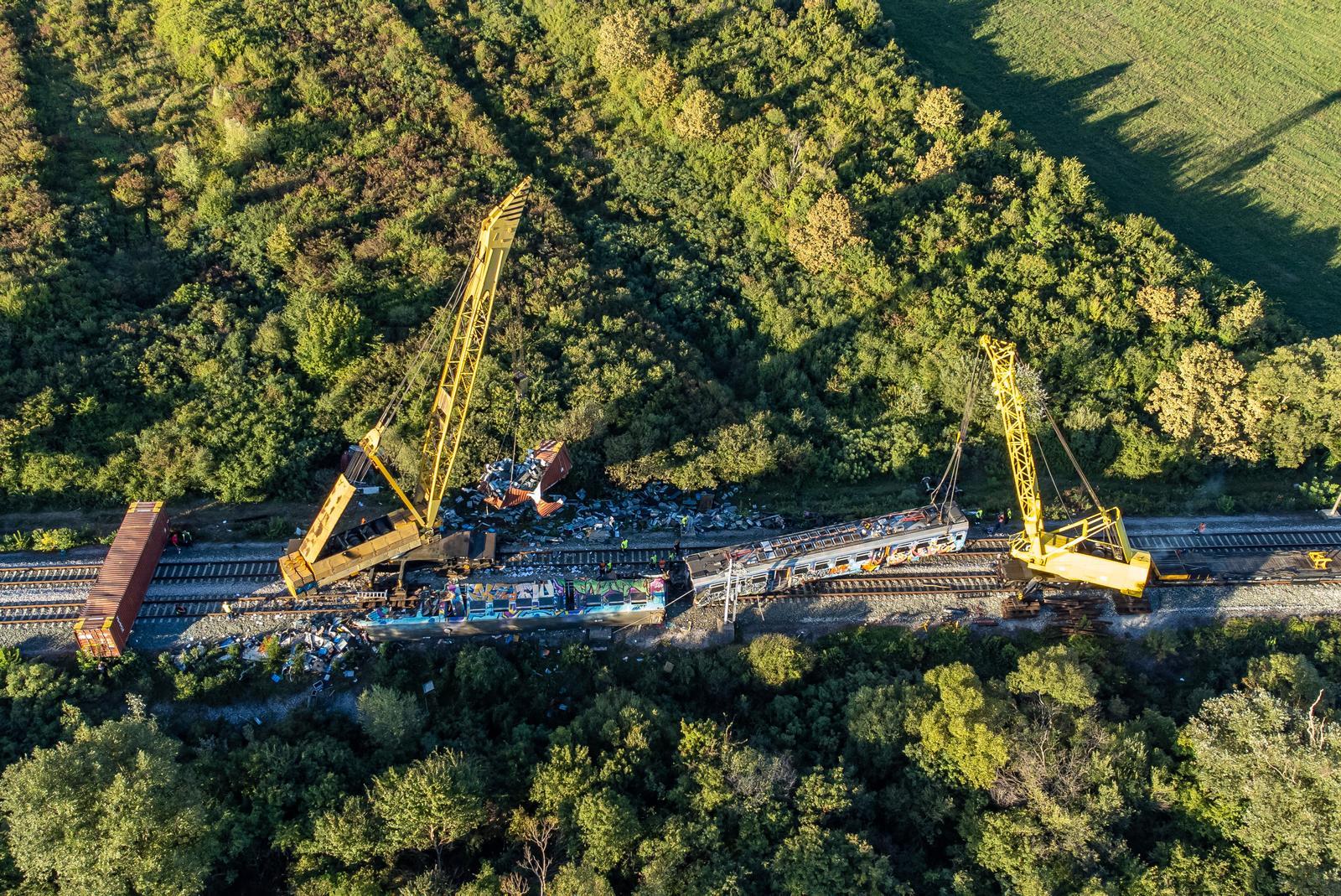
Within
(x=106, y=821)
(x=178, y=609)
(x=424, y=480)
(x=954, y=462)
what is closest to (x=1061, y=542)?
(x=954, y=462)

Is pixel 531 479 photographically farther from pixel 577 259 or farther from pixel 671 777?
pixel 671 777

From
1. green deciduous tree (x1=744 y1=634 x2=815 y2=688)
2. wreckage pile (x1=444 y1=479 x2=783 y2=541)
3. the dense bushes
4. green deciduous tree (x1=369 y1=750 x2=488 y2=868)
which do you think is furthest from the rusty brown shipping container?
green deciduous tree (x1=744 y1=634 x2=815 y2=688)

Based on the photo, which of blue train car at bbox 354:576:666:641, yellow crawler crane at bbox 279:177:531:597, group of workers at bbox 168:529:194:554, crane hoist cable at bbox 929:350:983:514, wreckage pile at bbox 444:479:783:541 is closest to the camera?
yellow crawler crane at bbox 279:177:531:597

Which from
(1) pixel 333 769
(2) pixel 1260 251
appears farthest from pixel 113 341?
(2) pixel 1260 251

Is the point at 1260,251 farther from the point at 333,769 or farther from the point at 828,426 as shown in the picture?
the point at 333,769

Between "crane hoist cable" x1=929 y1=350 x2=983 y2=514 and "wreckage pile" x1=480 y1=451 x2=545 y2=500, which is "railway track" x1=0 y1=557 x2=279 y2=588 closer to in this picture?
"wreckage pile" x1=480 y1=451 x2=545 y2=500
